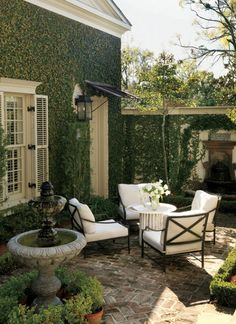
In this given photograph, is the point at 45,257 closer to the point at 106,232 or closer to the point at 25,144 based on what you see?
the point at 106,232

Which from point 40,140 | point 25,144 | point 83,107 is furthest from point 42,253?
point 83,107

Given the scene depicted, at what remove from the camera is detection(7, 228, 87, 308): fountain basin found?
4.33 m

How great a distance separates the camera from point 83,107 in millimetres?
9953

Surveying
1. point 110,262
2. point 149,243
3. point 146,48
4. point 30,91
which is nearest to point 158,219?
point 149,243

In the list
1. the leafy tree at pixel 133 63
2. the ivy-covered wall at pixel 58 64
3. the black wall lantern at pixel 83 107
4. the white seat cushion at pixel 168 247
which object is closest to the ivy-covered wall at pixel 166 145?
the ivy-covered wall at pixel 58 64

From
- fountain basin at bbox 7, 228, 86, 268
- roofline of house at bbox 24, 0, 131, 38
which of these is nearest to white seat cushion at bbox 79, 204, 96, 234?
fountain basin at bbox 7, 228, 86, 268

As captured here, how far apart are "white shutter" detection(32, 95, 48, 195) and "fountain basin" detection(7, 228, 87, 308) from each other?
3738mm

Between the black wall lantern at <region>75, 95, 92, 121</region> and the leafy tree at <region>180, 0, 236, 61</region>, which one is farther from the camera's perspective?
the leafy tree at <region>180, 0, 236, 61</region>

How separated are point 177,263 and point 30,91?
4.60 metres

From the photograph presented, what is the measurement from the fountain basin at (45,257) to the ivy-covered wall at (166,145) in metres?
7.61

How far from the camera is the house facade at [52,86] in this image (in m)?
8.06

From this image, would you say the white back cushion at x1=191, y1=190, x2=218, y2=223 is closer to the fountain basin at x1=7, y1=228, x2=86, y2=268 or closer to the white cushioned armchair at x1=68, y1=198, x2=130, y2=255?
the white cushioned armchair at x1=68, y1=198, x2=130, y2=255

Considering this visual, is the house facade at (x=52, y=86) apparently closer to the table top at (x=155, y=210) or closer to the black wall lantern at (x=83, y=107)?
the black wall lantern at (x=83, y=107)

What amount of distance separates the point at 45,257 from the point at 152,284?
2.33m
